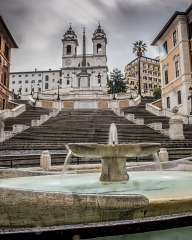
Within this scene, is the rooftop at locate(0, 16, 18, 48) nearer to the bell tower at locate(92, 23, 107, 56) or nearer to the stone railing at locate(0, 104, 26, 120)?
the stone railing at locate(0, 104, 26, 120)

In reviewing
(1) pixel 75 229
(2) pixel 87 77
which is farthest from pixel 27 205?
(2) pixel 87 77

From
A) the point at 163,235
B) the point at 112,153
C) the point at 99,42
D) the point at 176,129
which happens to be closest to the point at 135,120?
the point at 176,129

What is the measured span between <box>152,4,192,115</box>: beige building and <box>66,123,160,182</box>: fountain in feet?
92.5

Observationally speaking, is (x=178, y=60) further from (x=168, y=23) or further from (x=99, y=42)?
(x=99, y=42)

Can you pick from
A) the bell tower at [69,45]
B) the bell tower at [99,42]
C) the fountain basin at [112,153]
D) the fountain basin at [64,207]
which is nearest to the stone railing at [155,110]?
the fountain basin at [112,153]

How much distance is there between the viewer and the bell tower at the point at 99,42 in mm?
120062

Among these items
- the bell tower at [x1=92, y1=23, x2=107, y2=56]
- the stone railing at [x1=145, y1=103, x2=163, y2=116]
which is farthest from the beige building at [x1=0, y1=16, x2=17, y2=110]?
the bell tower at [x1=92, y1=23, x2=107, y2=56]

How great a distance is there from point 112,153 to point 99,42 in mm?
120431

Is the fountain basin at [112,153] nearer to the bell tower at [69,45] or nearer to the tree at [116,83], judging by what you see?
the tree at [116,83]

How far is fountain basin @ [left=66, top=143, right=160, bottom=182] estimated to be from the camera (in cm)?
712

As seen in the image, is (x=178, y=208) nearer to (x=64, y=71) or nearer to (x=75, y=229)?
(x=75, y=229)

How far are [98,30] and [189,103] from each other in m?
96.6

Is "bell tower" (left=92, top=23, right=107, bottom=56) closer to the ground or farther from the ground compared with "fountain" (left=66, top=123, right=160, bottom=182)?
farther from the ground

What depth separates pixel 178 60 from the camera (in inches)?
1486
